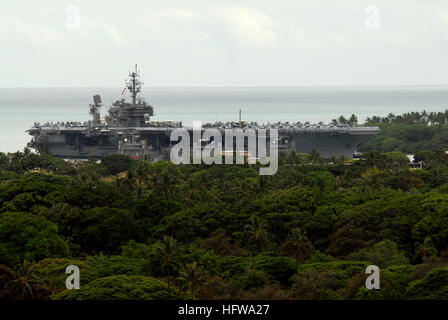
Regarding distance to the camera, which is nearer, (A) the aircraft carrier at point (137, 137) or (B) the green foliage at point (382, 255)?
(B) the green foliage at point (382, 255)

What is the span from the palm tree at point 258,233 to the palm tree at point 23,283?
55.5 ft

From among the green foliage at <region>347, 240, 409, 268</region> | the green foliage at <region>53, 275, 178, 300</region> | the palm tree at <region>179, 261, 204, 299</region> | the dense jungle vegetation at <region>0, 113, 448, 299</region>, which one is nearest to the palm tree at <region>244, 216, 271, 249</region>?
the dense jungle vegetation at <region>0, 113, 448, 299</region>

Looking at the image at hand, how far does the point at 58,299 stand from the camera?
33750 mm

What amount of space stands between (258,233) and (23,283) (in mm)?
17927

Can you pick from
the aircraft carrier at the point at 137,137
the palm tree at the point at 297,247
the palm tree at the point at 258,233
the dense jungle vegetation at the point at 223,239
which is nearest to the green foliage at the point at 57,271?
the dense jungle vegetation at the point at 223,239

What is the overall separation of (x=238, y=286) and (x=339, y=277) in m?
5.41

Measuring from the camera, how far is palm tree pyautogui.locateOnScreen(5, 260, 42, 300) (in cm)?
3497

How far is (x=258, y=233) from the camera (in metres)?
48.9

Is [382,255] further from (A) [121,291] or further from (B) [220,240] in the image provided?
(A) [121,291]

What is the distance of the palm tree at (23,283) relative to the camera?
3497cm

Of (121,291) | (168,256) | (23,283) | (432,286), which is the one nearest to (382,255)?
(432,286)

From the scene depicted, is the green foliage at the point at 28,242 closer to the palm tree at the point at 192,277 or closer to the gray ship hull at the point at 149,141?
the palm tree at the point at 192,277

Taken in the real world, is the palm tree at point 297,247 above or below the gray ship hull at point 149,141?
below
